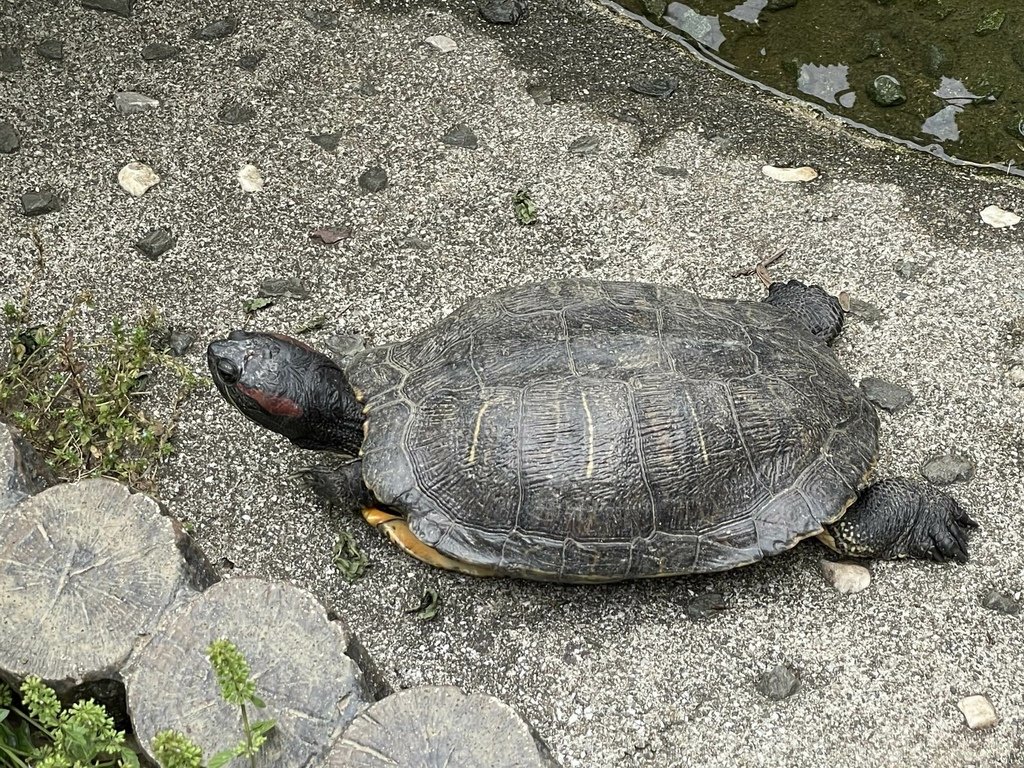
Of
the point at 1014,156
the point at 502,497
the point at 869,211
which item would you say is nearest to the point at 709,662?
the point at 502,497

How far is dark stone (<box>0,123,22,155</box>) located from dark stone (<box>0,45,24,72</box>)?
1.37 feet

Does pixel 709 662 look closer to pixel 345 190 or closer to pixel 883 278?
pixel 883 278

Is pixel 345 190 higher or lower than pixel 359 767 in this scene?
lower

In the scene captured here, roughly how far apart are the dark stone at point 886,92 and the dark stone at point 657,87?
1043 millimetres

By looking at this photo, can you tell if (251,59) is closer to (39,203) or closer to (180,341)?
(39,203)

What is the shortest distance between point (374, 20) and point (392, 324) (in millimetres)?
2107

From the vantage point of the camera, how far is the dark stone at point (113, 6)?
4.95 metres

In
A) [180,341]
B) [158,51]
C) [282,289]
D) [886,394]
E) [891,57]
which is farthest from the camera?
[891,57]

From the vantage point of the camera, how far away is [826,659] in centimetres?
295

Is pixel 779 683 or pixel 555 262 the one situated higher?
pixel 555 262

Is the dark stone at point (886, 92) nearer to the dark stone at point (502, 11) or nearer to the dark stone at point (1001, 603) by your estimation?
the dark stone at point (502, 11)

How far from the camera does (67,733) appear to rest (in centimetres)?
205

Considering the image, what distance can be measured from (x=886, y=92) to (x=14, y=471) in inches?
173

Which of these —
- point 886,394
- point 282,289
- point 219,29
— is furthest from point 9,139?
point 886,394
